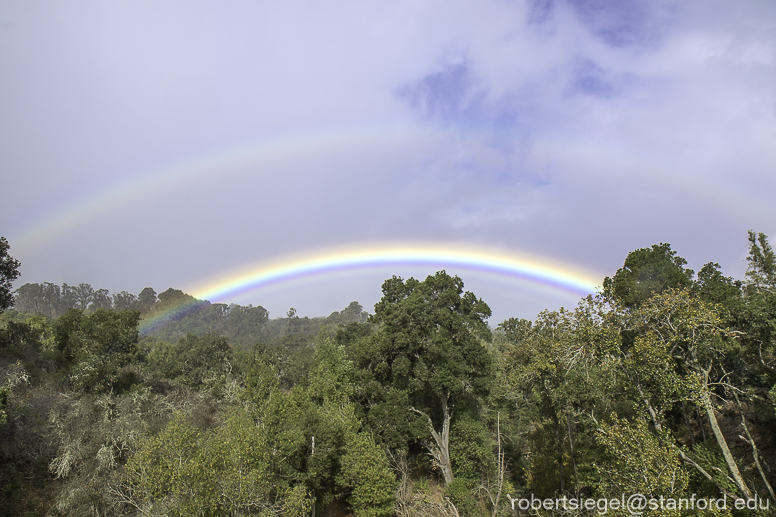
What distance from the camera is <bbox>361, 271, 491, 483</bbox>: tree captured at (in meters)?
27.8

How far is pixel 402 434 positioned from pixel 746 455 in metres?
20.0

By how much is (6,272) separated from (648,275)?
46.2 metres

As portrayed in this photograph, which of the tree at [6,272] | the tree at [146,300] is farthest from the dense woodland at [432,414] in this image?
the tree at [146,300]

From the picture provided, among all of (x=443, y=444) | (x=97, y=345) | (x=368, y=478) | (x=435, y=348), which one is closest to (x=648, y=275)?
(x=435, y=348)

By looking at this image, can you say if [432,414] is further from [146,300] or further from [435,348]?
[146,300]

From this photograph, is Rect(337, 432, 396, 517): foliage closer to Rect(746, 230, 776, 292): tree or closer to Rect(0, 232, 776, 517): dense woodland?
Rect(0, 232, 776, 517): dense woodland

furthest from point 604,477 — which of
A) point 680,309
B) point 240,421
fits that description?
point 240,421

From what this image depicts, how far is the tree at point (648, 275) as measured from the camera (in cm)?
2509

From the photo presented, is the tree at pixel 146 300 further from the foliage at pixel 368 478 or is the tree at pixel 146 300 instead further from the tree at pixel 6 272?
the foliage at pixel 368 478

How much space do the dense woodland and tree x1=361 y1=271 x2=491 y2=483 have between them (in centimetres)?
15

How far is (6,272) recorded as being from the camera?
94.3 feet

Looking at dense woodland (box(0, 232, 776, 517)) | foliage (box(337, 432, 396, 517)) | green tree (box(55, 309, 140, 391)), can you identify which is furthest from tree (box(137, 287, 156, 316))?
foliage (box(337, 432, 396, 517))

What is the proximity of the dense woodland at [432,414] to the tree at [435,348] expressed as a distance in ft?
0.49

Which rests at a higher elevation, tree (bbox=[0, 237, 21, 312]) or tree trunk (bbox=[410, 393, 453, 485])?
tree (bbox=[0, 237, 21, 312])
